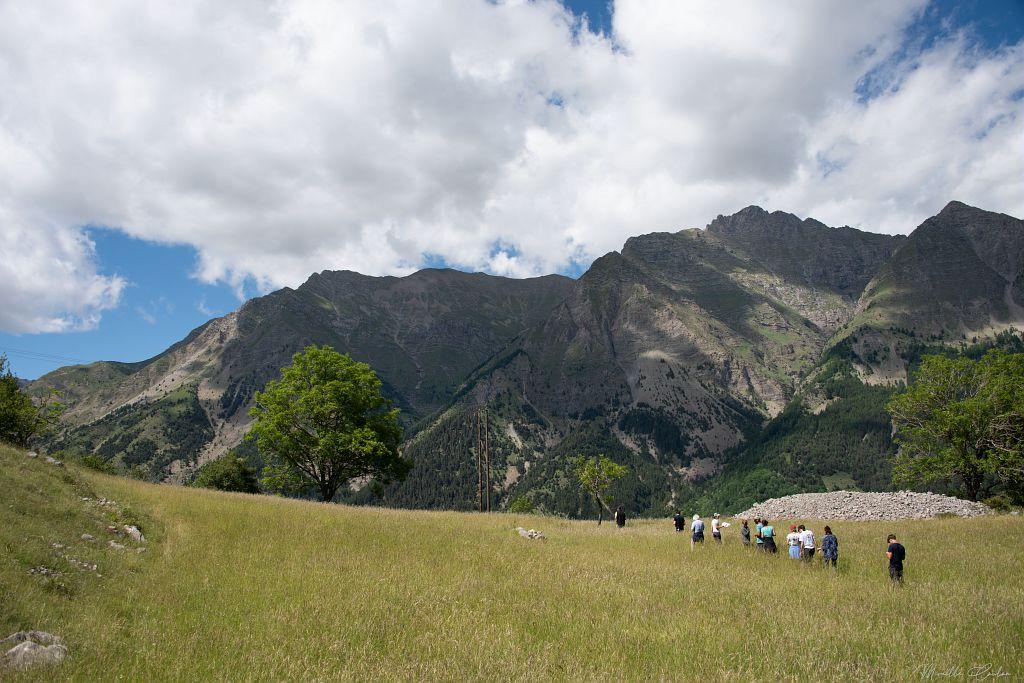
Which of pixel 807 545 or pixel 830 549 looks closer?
pixel 830 549

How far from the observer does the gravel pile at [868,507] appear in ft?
118

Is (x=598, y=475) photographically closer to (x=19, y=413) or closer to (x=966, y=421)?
(x=966, y=421)

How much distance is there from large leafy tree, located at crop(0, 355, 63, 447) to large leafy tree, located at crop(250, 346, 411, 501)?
15985 millimetres

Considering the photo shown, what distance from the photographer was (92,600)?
9.97 meters

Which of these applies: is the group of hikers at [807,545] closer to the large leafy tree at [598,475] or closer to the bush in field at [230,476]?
the large leafy tree at [598,475]

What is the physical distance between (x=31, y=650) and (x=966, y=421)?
53.8m

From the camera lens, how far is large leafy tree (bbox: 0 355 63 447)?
118 feet

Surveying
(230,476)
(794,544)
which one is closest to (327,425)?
(794,544)

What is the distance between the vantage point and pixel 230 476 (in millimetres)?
69438

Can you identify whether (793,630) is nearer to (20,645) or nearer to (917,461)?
(20,645)

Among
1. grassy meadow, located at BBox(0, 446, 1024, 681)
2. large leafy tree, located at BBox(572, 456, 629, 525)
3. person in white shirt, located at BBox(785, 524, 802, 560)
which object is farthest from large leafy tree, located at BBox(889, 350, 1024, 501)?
person in white shirt, located at BBox(785, 524, 802, 560)

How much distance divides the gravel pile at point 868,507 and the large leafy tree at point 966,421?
381 cm

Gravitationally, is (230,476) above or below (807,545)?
above

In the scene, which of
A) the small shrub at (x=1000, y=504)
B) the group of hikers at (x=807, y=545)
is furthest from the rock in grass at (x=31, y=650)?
the small shrub at (x=1000, y=504)
